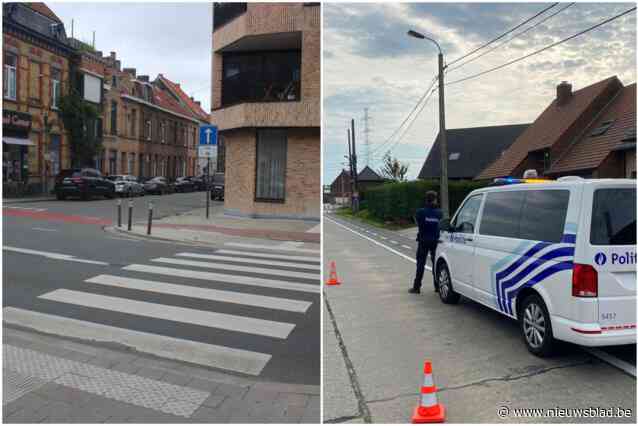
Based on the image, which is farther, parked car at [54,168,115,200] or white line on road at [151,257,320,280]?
parked car at [54,168,115,200]

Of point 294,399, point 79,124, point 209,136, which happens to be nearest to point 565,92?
point 209,136

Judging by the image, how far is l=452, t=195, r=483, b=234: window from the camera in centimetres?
762

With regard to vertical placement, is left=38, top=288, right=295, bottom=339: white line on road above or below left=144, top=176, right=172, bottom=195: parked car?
below

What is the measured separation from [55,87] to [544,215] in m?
36.9

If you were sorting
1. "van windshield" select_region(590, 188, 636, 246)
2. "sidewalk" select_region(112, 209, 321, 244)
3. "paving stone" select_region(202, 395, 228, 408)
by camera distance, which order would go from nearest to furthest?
"paving stone" select_region(202, 395, 228, 408), "van windshield" select_region(590, 188, 636, 246), "sidewalk" select_region(112, 209, 321, 244)

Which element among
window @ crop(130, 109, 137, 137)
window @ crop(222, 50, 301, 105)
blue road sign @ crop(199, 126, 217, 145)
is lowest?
blue road sign @ crop(199, 126, 217, 145)

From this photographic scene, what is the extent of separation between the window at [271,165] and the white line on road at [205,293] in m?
14.2

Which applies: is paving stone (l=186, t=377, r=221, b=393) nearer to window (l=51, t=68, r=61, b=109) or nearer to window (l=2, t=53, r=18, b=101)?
window (l=2, t=53, r=18, b=101)

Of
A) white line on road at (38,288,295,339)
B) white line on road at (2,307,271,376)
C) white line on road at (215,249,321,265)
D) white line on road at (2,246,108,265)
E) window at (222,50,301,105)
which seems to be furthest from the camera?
window at (222,50,301,105)

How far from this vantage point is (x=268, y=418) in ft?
14.1

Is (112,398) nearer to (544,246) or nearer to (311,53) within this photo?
(544,246)

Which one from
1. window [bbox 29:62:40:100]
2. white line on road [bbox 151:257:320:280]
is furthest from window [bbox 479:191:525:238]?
window [bbox 29:62:40:100]

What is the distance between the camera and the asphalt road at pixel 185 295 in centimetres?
617

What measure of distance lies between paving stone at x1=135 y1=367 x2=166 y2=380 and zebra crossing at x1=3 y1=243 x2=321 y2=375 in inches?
19.2
